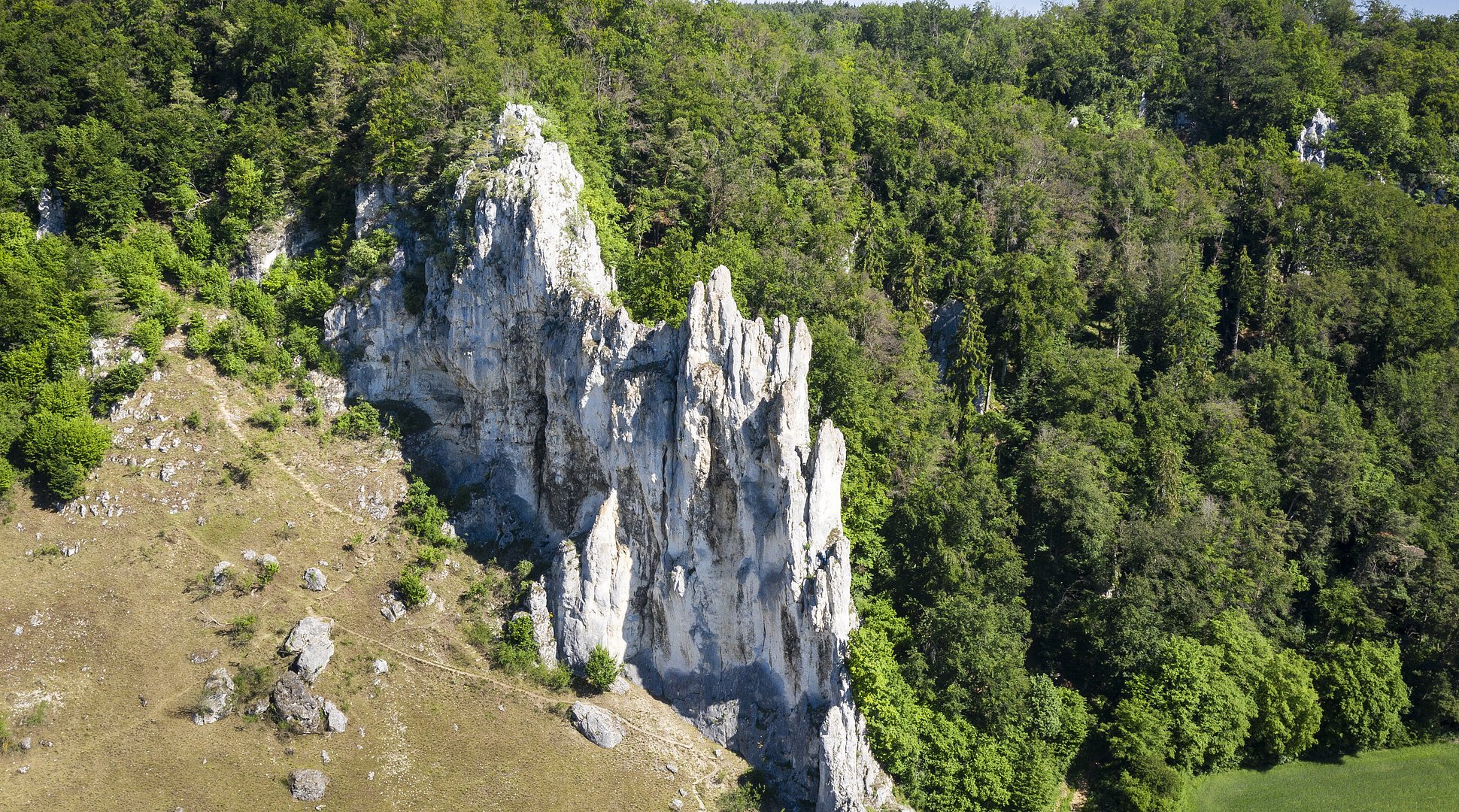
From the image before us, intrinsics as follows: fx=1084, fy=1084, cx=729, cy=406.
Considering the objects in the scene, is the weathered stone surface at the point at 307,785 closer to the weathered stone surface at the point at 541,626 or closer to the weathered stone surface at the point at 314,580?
the weathered stone surface at the point at 314,580

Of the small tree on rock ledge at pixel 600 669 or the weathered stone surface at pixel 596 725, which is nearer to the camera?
the weathered stone surface at pixel 596 725

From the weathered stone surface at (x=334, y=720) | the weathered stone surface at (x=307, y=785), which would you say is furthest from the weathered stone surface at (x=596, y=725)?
the weathered stone surface at (x=307, y=785)

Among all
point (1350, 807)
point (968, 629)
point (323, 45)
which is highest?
point (323, 45)

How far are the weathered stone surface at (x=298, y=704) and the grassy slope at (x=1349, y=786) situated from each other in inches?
1397

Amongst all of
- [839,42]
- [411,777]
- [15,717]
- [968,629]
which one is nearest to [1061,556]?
[968,629]

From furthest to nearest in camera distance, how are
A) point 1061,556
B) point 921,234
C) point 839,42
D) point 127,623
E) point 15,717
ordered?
point 839,42 → point 921,234 → point 1061,556 → point 127,623 → point 15,717

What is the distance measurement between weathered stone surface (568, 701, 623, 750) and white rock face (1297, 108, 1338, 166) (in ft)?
198

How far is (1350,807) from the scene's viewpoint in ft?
147

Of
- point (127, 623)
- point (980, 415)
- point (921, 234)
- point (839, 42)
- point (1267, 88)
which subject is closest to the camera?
point (127, 623)

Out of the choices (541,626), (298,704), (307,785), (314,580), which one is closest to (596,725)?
(541,626)

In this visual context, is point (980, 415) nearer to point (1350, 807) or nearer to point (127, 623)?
point (1350, 807)

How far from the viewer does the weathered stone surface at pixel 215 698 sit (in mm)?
41594

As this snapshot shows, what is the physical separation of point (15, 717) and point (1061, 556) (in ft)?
141

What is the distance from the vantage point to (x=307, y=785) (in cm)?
4012
